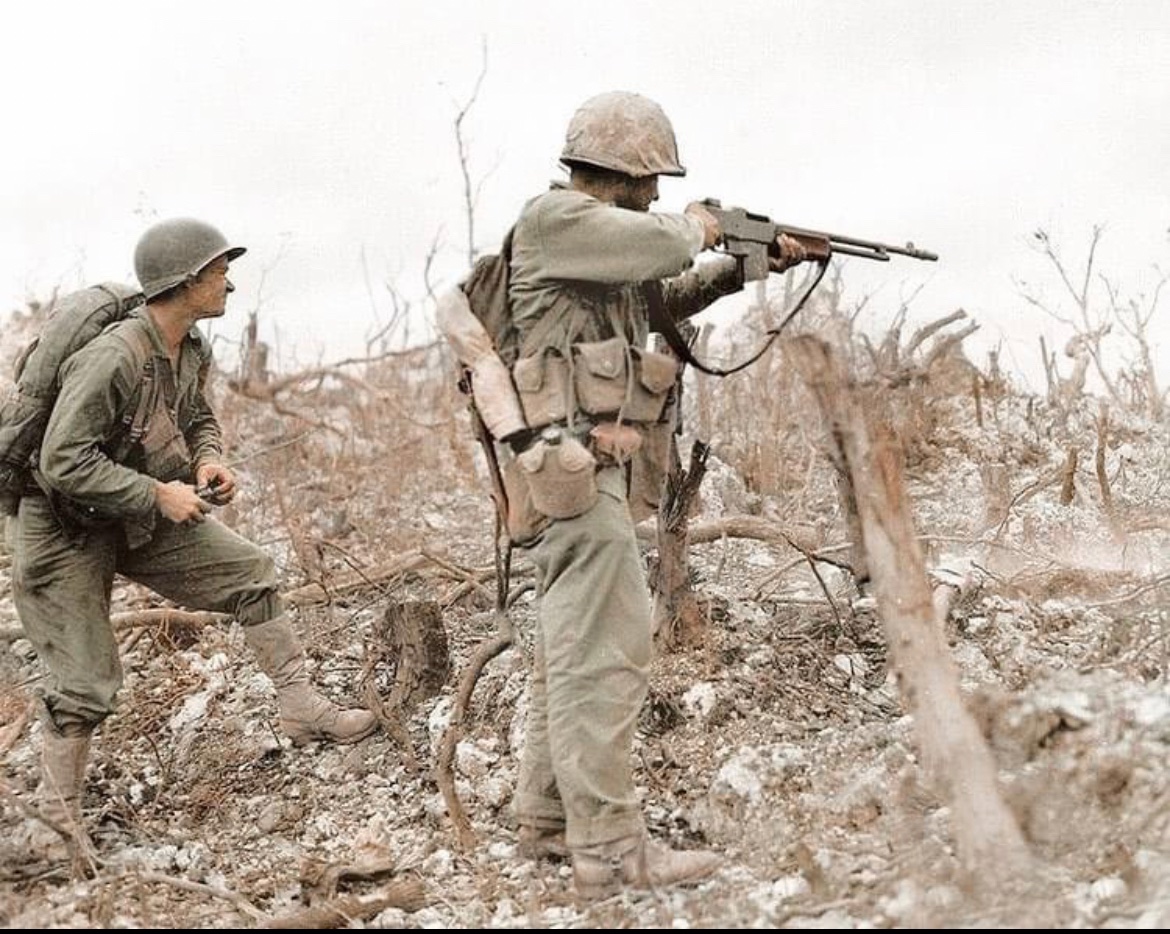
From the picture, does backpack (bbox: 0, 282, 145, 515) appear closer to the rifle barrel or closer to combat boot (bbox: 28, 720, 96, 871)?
combat boot (bbox: 28, 720, 96, 871)

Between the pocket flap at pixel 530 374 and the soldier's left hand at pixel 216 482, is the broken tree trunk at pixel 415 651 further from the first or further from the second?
the pocket flap at pixel 530 374

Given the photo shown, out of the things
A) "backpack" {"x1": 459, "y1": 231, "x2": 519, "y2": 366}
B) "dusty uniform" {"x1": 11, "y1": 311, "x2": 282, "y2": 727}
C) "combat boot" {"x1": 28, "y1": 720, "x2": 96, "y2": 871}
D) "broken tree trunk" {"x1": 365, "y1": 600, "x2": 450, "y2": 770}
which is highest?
"backpack" {"x1": 459, "y1": 231, "x2": 519, "y2": 366}

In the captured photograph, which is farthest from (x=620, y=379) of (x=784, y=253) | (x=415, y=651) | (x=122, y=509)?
(x=415, y=651)

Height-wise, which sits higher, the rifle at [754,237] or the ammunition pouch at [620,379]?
the rifle at [754,237]

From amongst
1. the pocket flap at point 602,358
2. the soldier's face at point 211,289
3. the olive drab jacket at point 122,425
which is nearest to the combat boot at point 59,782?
the olive drab jacket at point 122,425

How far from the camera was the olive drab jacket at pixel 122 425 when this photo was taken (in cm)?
385

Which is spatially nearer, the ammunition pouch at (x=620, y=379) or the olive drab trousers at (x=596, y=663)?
the olive drab trousers at (x=596, y=663)

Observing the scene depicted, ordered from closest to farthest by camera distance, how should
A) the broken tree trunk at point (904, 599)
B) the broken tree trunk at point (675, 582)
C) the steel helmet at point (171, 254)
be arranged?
the broken tree trunk at point (904, 599) < the steel helmet at point (171, 254) < the broken tree trunk at point (675, 582)

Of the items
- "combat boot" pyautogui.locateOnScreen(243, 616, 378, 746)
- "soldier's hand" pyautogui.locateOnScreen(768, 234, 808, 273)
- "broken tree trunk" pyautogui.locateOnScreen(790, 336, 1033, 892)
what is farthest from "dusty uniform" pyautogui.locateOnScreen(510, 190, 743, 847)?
"combat boot" pyautogui.locateOnScreen(243, 616, 378, 746)

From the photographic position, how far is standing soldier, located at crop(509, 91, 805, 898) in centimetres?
334

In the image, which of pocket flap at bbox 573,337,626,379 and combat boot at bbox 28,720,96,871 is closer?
pocket flap at bbox 573,337,626,379

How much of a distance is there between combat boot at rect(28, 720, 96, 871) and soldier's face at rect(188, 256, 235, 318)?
139cm

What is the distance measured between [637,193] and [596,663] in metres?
1.32

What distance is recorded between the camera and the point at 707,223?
145 inches
